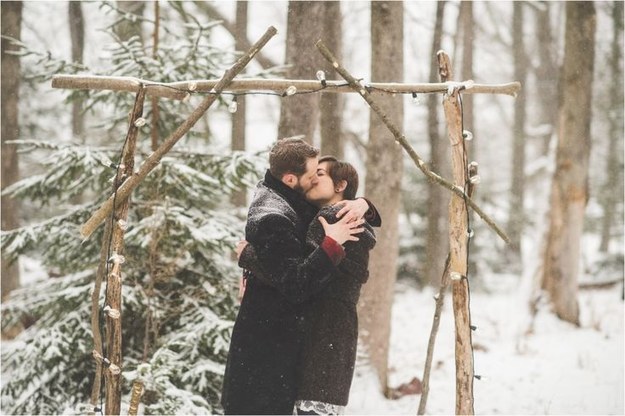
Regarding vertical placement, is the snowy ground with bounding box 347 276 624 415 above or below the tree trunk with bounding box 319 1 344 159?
below

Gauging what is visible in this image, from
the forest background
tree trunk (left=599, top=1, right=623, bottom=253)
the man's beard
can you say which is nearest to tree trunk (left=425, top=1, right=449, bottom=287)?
the forest background

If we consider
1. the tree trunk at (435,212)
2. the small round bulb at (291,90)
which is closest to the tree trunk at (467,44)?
the tree trunk at (435,212)

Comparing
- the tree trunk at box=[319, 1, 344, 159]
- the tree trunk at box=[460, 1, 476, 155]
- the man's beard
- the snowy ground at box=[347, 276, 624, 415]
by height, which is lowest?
the snowy ground at box=[347, 276, 624, 415]

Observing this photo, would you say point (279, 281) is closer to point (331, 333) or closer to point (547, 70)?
point (331, 333)

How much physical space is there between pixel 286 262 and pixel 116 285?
1.24 meters

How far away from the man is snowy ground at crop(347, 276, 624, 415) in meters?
2.39

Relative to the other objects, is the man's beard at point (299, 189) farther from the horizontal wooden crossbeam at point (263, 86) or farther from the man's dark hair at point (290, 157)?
the horizontal wooden crossbeam at point (263, 86)

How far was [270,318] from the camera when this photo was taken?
3.02 metres

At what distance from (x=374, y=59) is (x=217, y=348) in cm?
342

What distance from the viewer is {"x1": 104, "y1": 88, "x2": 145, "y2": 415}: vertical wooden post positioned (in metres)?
3.40

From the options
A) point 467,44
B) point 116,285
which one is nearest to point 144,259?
point 116,285

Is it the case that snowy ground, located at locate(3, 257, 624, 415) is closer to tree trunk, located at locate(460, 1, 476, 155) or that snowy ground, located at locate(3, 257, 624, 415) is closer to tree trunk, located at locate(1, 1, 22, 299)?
tree trunk, located at locate(460, 1, 476, 155)

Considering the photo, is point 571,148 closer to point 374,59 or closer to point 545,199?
point 545,199

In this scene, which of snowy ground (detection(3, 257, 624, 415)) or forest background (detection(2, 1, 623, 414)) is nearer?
forest background (detection(2, 1, 623, 414))
